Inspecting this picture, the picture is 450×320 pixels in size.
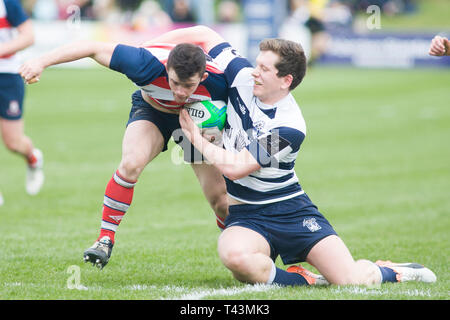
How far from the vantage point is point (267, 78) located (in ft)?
17.9

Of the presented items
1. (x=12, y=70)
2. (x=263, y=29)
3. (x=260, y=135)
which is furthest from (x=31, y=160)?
(x=263, y=29)

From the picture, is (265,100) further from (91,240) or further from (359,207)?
(359,207)

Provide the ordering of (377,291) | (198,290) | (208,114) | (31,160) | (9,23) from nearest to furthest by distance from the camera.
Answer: (377,291) → (198,290) → (208,114) → (9,23) → (31,160)

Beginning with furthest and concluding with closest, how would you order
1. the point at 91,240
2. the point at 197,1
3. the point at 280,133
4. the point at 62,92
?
1. the point at 197,1
2. the point at 62,92
3. the point at 91,240
4. the point at 280,133

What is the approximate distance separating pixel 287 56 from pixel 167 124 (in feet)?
3.85

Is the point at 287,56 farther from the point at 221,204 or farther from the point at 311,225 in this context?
the point at 221,204

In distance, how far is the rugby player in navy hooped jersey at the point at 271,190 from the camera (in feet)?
17.7

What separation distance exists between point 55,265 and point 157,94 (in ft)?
5.58

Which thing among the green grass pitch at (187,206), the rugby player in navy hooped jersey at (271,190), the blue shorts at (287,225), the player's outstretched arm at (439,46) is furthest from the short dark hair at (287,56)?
the green grass pitch at (187,206)

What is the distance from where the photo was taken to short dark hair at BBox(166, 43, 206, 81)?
5.24m

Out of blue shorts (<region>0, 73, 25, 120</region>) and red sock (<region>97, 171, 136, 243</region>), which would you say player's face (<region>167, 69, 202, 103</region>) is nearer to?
red sock (<region>97, 171, 136, 243</region>)

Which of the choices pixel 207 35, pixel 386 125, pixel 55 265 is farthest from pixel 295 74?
pixel 386 125

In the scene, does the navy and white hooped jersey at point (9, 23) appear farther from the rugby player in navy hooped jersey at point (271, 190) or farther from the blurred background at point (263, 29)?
the blurred background at point (263, 29)

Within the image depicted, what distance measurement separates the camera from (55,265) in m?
6.15
